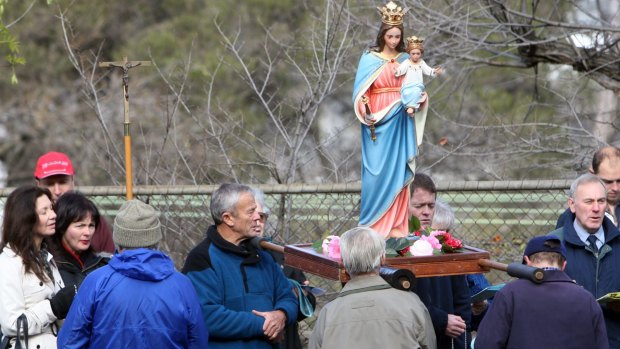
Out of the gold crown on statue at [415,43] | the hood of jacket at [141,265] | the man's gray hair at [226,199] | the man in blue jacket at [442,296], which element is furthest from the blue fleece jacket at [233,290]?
the gold crown on statue at [415,43]

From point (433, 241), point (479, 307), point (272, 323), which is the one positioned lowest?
point (479, 307)

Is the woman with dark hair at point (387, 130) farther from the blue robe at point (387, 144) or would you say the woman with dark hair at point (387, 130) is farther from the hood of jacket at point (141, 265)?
the hood of jacket at point (141, 265)

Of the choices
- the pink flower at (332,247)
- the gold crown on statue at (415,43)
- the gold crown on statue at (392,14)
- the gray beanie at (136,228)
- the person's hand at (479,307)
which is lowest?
the person's hand at (479,307)

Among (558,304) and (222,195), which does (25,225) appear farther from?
(558,304)

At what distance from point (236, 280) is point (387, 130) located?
45.6 inches

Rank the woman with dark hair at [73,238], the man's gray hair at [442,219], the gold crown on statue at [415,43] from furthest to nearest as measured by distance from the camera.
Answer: the man's gray hair at [442,219] < the woman with dark hair at [73,238] < the gold crown on statue at [415,43]

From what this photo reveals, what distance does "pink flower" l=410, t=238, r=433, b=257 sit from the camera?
5574 mm

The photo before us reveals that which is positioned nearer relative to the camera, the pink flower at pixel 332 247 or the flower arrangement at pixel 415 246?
the flower arrangement at pixel 415 246

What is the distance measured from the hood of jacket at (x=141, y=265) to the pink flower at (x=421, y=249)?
124 cm

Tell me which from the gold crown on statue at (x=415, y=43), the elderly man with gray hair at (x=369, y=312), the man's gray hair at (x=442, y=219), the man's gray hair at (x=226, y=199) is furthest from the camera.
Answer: the man's gray hair at (x=442, y=219)

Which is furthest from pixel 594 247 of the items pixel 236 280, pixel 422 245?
pixel 236 280

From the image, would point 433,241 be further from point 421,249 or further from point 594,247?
point 594,247

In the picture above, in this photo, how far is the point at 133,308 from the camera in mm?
5328

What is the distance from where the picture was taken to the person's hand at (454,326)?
613 cm
